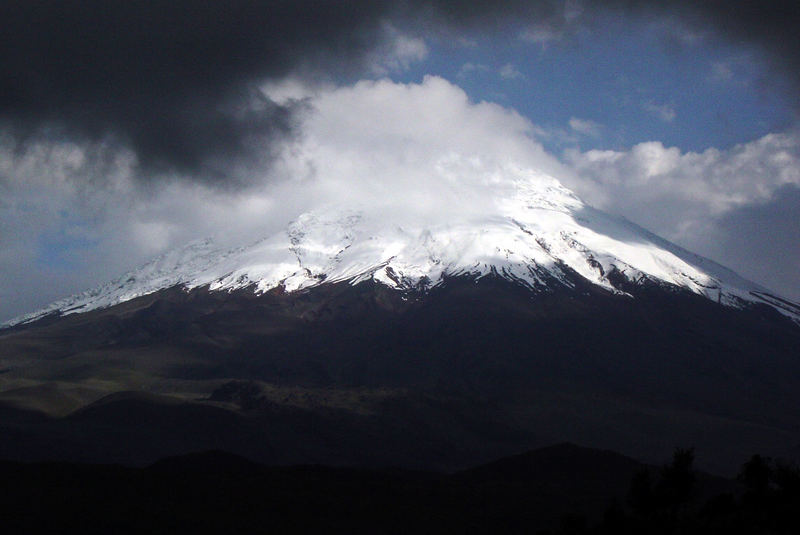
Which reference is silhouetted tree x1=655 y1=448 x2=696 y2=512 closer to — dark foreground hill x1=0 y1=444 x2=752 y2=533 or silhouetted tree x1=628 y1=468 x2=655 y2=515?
silhouetted tree x1=628 y1=468 x2=655 y2=515

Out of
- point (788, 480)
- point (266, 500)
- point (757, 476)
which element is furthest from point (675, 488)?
point (266, 500)

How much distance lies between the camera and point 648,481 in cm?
5684

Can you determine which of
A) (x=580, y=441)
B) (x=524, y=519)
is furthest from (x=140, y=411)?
(x=524, y=519)

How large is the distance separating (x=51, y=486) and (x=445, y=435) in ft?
338

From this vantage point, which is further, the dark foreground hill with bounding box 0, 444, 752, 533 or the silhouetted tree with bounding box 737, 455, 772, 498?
the dark foreground hill with bounding box 0, 444, 752, 533

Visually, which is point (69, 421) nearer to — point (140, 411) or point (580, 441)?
point (140, 411)

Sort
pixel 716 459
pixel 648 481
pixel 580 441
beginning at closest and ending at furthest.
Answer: pixel 648 481 < pixel 716 459 < pixel 580 441

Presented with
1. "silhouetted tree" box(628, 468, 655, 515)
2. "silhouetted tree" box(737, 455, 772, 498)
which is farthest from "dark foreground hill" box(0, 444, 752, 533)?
"silhouetted tree" box(628, 468, 655, 515)

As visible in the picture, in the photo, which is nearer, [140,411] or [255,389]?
[140,411]

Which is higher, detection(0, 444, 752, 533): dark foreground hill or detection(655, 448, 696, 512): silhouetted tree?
detection(655, 448, 696, 512): silhouetted tree

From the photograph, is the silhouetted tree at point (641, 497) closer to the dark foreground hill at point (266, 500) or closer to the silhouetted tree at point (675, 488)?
the silhouetted tree at point (675, 488)

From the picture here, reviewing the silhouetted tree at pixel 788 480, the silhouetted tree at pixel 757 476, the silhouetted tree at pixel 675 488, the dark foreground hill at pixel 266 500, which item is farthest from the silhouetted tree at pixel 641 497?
the dark foreground hill at pixel 266 500

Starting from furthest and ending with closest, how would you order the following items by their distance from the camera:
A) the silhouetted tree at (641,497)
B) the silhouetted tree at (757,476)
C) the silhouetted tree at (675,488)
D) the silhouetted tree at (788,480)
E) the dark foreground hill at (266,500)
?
the dark foreground hill at (266,500), the silhouetted tree at (675,488), the silhouetted tree at (641,497), the silhouetted tree at (757,476), the silhouetted tree at (788,480)

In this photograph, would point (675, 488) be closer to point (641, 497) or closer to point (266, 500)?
point (641, 497)
